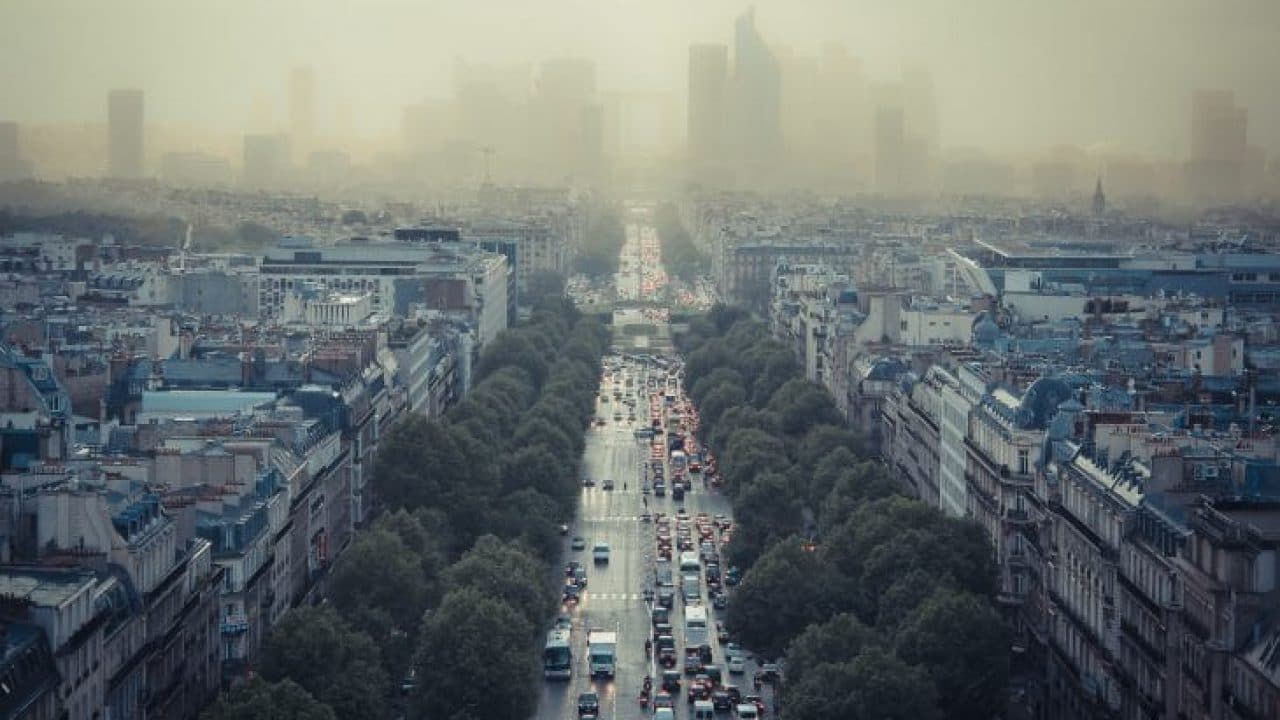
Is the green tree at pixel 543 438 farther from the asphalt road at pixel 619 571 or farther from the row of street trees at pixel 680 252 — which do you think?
the row of street trees at pixel 680 252

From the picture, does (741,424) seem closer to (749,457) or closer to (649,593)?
(749,457)

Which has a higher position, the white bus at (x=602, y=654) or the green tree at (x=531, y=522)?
the green tree at (x=531, y=522)

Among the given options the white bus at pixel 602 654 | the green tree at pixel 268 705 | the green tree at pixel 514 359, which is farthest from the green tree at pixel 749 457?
the green tree at pixel 268 705

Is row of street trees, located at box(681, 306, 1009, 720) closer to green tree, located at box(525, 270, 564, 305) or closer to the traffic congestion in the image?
the traffic congestion

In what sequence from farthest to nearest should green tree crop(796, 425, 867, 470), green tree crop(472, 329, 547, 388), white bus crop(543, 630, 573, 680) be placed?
green tree crop(472, 329, 547, 388) < green tree crop(796, 425, 867, 470) < white bus crop(543, 630, 573, 680)

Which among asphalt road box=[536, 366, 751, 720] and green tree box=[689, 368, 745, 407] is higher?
green tree box=[689, 368, 745, 407]

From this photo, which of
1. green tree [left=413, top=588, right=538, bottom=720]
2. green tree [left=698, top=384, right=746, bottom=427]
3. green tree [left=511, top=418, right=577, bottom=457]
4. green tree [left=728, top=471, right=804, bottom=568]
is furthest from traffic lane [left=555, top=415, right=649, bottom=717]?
green tree [left=698, top=384, right=746, bottom=427]
